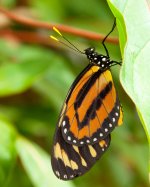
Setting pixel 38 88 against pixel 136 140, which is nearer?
pixel 38 88

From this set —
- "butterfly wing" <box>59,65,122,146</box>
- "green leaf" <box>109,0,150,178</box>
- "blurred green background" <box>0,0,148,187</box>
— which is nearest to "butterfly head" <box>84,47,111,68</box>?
"butterfly wing" <box>59,65,122,146</box>

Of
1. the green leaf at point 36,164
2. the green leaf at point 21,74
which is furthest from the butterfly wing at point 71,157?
the green leaf at point 21,74

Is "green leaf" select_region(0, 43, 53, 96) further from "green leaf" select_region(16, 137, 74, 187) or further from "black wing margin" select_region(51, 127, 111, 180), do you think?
"black wing margin" select_region(51, 127, 111, 180)

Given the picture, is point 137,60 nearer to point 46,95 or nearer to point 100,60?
point 100,60

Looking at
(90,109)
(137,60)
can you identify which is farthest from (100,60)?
(137,60)

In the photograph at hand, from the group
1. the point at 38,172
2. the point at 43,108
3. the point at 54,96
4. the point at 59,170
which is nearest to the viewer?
the point at 59,170

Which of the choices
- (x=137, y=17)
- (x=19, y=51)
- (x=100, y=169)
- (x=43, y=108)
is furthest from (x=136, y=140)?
(x=137, y=17)

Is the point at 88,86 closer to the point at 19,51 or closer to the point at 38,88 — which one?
the point at 38,88

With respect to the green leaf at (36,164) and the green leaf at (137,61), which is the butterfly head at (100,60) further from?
the green leaf at (137,61)
